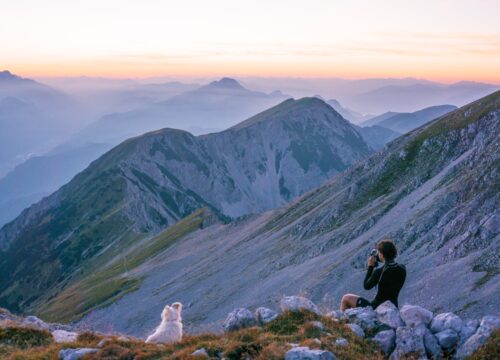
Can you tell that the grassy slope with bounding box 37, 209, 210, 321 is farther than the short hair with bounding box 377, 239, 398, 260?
Yes

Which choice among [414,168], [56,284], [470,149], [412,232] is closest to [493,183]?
[412,232]

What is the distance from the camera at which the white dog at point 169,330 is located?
14648 mm

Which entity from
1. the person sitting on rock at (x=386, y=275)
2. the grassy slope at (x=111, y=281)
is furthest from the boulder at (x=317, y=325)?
the grassy slope at (x=111, y=281)

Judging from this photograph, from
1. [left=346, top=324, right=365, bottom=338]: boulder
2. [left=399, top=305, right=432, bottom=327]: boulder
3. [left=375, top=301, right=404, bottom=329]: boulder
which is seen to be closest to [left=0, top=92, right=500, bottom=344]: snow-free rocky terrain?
[left=375, top=301, right=404, bottom=329]: boulder

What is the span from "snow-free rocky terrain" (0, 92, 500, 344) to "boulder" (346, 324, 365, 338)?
238cm

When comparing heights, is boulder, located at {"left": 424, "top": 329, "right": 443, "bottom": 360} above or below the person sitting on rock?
below

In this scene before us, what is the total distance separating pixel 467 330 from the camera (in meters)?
13.9

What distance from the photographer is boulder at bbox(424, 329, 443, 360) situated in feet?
44.3

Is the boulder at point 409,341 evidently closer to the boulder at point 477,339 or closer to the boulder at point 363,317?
the boulder at point 363,317

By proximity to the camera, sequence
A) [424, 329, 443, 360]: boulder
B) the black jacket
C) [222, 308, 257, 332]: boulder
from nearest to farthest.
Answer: [424, 329, 443, 360]: boulder → the black jacket → [222, 308, 257, 332]: boulder

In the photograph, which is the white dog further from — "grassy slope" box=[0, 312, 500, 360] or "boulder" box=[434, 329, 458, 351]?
"boulder" box=[434, 329, 458, 351]

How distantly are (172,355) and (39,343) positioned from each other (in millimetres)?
5791

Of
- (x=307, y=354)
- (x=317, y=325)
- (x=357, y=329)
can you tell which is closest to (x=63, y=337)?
(x=317, y=325)

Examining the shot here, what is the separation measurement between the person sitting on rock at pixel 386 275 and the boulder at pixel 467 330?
82.3 inches
